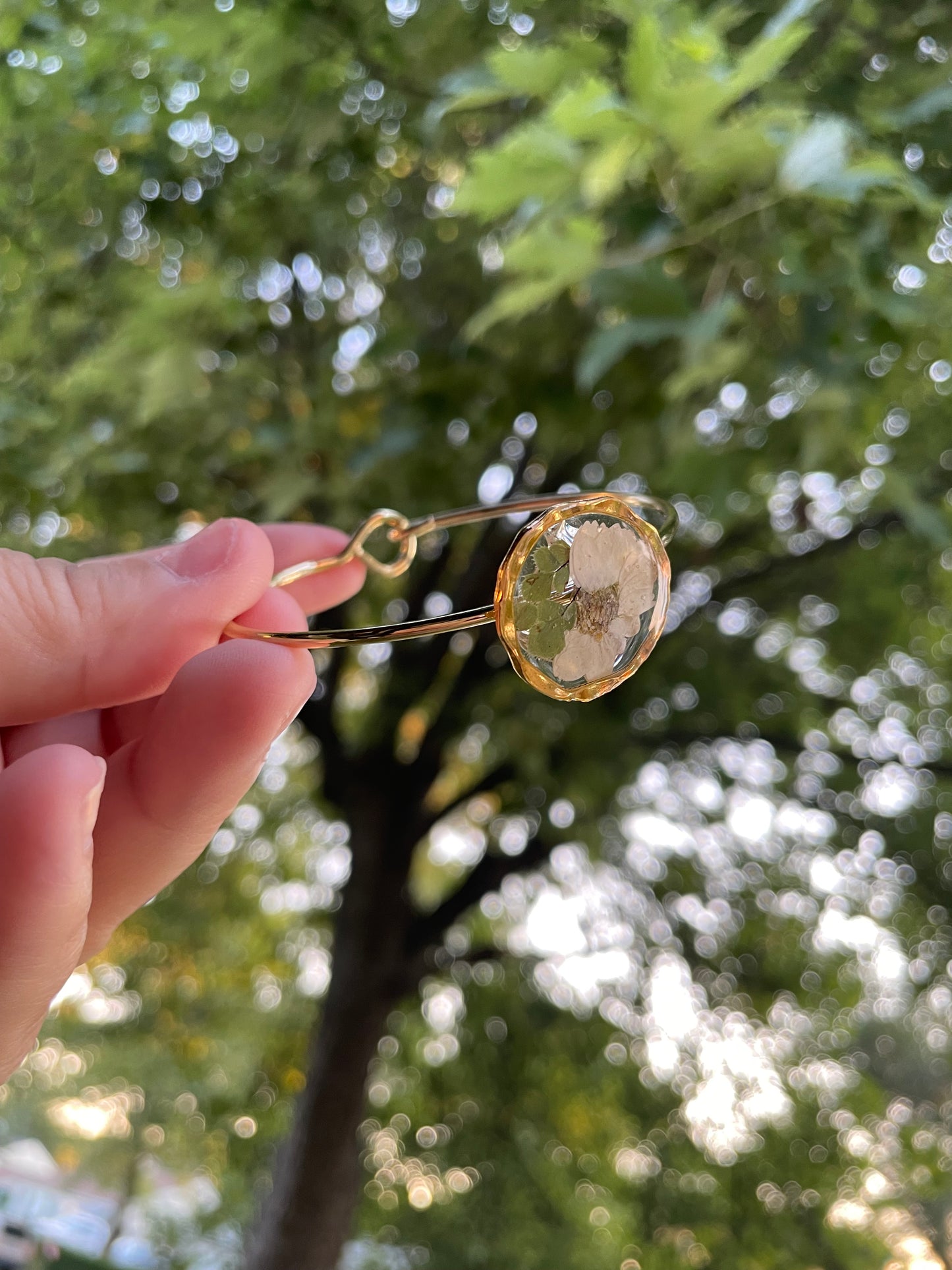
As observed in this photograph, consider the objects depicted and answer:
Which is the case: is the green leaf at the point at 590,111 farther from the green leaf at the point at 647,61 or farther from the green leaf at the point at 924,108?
the green leaf at the point at 924,108

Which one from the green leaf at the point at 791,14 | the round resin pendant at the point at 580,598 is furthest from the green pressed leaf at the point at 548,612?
the green leaf at the point at 791,14

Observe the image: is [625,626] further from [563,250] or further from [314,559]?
[314,559]

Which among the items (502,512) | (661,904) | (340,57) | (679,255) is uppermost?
(340,57)

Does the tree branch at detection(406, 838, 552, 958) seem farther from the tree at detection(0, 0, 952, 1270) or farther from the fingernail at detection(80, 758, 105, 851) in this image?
the fingernail at detection(80, 758, 105, 851)

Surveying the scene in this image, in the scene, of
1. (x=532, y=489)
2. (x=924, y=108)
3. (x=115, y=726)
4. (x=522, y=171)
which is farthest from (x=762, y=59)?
(x=532, y=489)

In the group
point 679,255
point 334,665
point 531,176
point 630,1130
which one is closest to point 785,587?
point 334,665

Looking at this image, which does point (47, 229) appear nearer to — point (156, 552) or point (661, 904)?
point (156, 552)

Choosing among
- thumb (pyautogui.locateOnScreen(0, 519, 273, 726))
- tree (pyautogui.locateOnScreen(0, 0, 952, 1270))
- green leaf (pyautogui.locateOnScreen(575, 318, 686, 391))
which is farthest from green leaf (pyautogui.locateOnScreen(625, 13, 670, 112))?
thumb (pyautogui.locateOnScreen(0, 519, 273, 726))
